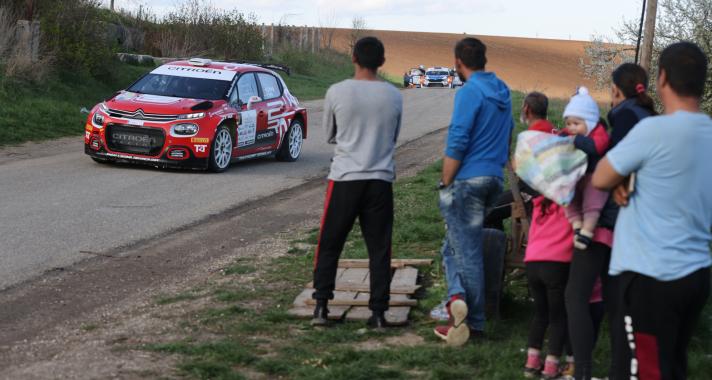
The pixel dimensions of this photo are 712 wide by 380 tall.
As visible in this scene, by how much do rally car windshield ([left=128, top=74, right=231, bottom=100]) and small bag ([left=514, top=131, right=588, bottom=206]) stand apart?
11.5 metres

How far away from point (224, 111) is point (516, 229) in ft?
32.7

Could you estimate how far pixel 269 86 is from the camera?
18.6 metres

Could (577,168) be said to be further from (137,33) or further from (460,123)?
(137,33)

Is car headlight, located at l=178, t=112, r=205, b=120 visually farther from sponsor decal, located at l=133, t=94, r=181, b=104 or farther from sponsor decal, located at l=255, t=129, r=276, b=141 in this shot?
sponsor decal, located at l=255, t=129, r=276, b=141

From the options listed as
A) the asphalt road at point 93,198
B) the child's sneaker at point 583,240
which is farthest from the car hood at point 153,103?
the child's sneaker at point 583,240

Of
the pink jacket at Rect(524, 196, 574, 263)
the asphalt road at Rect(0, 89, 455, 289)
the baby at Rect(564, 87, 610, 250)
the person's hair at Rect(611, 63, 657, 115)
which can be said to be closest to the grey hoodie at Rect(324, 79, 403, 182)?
the pink jacket at Rect(524, 196, 574, 263)

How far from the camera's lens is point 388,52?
9788 centimetres

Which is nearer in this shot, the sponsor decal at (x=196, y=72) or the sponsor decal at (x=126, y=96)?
the sponsor decal at (x=126, y=96)

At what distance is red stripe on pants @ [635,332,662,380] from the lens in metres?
4.61

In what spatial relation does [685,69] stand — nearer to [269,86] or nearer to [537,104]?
[537,104]

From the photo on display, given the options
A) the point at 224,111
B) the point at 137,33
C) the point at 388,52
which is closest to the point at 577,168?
the point at 224,111

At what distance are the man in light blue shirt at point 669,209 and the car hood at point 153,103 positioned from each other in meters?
12.3

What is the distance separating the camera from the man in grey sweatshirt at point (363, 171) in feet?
23.7

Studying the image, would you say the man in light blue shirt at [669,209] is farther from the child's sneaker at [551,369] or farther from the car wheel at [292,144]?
the car wheel at [292,144]
